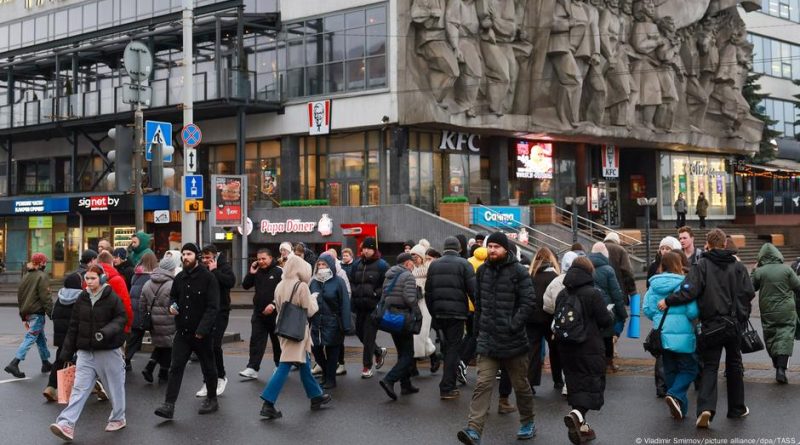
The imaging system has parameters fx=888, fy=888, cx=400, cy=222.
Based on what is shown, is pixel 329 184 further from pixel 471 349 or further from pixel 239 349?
pixel 471 349

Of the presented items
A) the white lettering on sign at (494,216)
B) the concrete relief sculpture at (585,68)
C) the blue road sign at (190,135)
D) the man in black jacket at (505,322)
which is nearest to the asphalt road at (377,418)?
the man in black jacket at (505,322)

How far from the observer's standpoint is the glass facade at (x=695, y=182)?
48.2 meters

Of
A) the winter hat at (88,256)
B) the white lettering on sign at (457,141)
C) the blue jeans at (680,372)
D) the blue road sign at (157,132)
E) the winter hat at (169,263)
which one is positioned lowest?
the blue jeans at (680,372)

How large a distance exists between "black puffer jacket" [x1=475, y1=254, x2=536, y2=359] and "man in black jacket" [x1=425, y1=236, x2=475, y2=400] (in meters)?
1.89

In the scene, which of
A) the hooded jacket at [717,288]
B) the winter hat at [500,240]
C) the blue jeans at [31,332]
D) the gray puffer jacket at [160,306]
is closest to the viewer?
the winter hat at [500,240]

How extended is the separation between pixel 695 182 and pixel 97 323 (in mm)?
45422

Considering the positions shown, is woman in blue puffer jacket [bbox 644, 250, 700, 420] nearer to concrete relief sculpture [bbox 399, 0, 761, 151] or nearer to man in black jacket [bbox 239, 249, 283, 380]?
man in black jacket [bbox 239, 249, 283, 380]

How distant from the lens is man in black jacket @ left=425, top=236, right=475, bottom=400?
1037 centimetres

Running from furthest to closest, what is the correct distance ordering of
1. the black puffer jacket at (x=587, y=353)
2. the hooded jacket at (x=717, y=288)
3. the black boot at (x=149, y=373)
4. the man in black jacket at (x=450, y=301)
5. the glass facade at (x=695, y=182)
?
the glass facade at (x=695, y=182)
the black boot at (x=149, y=373)
the man in black jacket at (x=450, y=301)
the hooded jacket at (x=717, y=288)
the black puffer jacket at (x=587, y=353)

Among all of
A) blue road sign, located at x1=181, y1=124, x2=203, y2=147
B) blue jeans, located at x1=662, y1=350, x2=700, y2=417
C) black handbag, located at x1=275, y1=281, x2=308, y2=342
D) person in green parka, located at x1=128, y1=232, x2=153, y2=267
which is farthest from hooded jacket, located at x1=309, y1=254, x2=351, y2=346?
blue road sign, located at x1=181, y1=124, x2=203, y2=147

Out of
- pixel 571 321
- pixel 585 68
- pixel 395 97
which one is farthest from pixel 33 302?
pixel 585 68

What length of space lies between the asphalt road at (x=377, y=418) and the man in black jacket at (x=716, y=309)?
27 cm

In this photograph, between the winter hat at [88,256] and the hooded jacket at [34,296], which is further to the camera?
the hooded jacket at [34,296]

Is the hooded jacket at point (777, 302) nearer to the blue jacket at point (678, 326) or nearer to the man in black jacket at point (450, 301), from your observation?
the blue jacket at point (678, 326)
